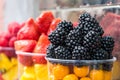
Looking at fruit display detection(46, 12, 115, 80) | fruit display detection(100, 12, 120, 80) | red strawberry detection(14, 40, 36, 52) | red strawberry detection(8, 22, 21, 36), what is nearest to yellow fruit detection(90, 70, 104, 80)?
fruit display detection(46, 12, 115, 80)

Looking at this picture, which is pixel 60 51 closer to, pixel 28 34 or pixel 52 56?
pixel 52 56

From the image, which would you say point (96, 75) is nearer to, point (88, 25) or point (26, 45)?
point (88, 25)

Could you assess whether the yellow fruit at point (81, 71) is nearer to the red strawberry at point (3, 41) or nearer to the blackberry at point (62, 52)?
the blackberry at point (62, 52)

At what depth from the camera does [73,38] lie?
0.68 meters

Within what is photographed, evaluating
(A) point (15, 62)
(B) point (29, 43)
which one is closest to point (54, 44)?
(B) point (29, 43)

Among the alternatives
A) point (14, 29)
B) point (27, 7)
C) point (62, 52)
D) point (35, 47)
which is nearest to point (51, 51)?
point (62, 52)

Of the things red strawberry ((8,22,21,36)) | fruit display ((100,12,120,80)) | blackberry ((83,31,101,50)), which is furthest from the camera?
red strawberry ((8,22,21,36))

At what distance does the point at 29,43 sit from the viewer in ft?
2.89

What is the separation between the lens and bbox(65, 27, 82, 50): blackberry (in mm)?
676

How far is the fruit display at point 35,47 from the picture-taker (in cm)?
85

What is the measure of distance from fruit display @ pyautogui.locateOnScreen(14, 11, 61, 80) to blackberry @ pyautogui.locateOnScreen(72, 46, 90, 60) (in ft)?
0.58

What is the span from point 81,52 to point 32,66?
251 millimetres

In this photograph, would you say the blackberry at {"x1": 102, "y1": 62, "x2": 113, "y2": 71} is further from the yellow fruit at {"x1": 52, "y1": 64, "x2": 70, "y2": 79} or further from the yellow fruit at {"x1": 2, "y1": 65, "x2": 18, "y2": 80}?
the yellow fruit at {"x1": 2, "y1": 65, "x2": 18, "y2": 80}

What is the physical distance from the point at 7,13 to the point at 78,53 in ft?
3.64
